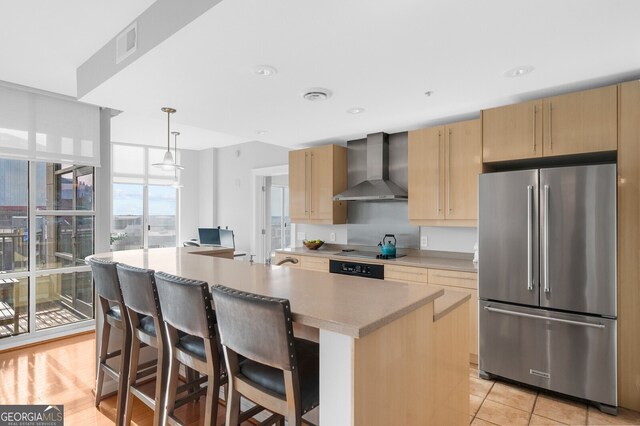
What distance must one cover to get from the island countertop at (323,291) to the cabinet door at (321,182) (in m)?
2.14

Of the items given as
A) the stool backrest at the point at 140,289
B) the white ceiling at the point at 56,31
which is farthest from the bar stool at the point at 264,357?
the white ceiling at the point at 56,31

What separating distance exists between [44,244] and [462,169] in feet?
15.4

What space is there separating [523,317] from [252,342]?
2386 millimetres

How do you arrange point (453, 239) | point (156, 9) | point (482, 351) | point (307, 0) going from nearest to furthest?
point (307, 0) < point (156, 9) < point (482, 351) < point (453, 239)

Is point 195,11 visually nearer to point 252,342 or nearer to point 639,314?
point 252,342

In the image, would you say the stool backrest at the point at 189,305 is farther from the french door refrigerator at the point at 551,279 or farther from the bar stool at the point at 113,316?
the french door refrigerator at the point at 551,279

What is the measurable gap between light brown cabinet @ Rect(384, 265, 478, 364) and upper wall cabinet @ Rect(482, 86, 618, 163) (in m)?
1.11

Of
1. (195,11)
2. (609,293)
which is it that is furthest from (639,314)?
(195,11)

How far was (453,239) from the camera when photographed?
3.91 meters

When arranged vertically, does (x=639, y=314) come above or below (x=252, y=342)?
below

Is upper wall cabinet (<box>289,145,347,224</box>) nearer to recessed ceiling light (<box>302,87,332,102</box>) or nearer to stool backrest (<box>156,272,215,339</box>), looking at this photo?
recessed ceiling light (<box>302,87,332,102</box>)

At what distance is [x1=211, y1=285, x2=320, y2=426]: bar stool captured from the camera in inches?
49.8

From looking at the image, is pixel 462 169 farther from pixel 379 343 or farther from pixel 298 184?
pixel 379 343

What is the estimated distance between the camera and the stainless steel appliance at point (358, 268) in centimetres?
378
